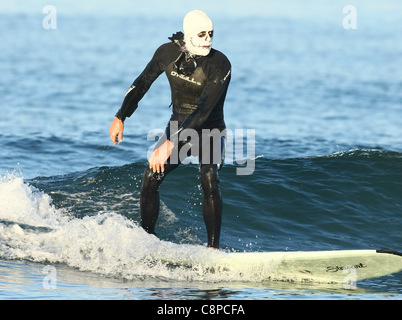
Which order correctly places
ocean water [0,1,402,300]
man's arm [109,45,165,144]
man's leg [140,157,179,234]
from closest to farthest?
ocean water [0,1,402,300], man's leg [140,157,179,234], man's arm [109,45,165,144]

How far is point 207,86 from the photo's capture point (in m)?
7.79

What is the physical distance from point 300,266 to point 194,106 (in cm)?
214

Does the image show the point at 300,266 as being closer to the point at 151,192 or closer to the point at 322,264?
the point at 322,264

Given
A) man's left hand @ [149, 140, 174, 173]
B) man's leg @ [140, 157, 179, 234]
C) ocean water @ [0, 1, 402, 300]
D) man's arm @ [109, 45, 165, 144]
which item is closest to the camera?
man's left hand @ [149, 140, 174, 173]

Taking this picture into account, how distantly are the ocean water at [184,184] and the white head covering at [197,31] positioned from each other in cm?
219

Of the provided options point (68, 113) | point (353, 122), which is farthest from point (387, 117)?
point (68, 113)

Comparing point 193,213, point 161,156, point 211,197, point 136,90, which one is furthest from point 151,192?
point 193,213

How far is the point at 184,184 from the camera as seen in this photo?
11.5 meters

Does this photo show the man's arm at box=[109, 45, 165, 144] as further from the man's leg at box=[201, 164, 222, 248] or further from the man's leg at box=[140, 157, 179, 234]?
the man's leg at box=[201, 164, 222, 248]

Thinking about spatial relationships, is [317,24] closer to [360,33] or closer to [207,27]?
[360,33]

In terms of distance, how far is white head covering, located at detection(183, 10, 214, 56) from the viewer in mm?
7734

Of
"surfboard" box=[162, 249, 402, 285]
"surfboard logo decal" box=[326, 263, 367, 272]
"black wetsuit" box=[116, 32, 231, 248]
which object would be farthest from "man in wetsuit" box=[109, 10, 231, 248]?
"surfboard logo decal" box=[326, 263, 367, 272]

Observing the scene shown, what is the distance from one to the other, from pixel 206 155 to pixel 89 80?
23.4 metres

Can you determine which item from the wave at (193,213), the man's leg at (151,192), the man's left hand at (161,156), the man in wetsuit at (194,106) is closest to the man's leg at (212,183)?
the man in wetsuit at (194,106)
